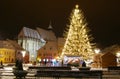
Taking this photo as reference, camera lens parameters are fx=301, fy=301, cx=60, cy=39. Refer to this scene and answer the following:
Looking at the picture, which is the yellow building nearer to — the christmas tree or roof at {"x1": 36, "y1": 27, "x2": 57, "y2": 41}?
roof at {"x1": 36, "y1": 27, "x2": 57, "y2": 41}

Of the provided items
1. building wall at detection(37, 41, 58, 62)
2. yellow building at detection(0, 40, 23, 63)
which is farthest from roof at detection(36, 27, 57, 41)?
yellow building at detection(0, 40, 23, 63)

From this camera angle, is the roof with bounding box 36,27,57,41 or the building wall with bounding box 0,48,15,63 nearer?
the building wall with bounding box 0,48,15,63

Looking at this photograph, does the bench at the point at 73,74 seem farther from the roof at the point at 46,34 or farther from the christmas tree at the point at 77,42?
the roof at the point at 46,34

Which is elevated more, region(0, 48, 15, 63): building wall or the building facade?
the building facade

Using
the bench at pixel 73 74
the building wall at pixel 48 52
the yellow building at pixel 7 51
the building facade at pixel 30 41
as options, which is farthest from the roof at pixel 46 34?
the bench at pixel 73 74

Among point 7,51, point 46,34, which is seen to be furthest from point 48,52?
point 46,34

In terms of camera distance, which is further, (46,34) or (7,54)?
(46,34)

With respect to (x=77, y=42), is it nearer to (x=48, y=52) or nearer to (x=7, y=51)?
(x=7, y=51)

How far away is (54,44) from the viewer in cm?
12206

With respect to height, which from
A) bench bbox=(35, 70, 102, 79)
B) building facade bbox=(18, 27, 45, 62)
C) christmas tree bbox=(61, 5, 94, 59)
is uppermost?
building facade bbox=(18, 27, 45, 62)

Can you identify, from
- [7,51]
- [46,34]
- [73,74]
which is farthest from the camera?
[46,34]

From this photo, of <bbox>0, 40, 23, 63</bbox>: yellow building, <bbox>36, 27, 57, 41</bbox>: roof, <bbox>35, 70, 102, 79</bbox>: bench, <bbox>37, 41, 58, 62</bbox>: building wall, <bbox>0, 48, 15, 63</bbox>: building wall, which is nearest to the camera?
<bbox>35, 70, 102, 79</bbox>: bench

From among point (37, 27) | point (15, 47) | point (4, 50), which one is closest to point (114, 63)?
point (4, 50)

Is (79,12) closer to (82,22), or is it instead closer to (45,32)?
→ (82,22)
